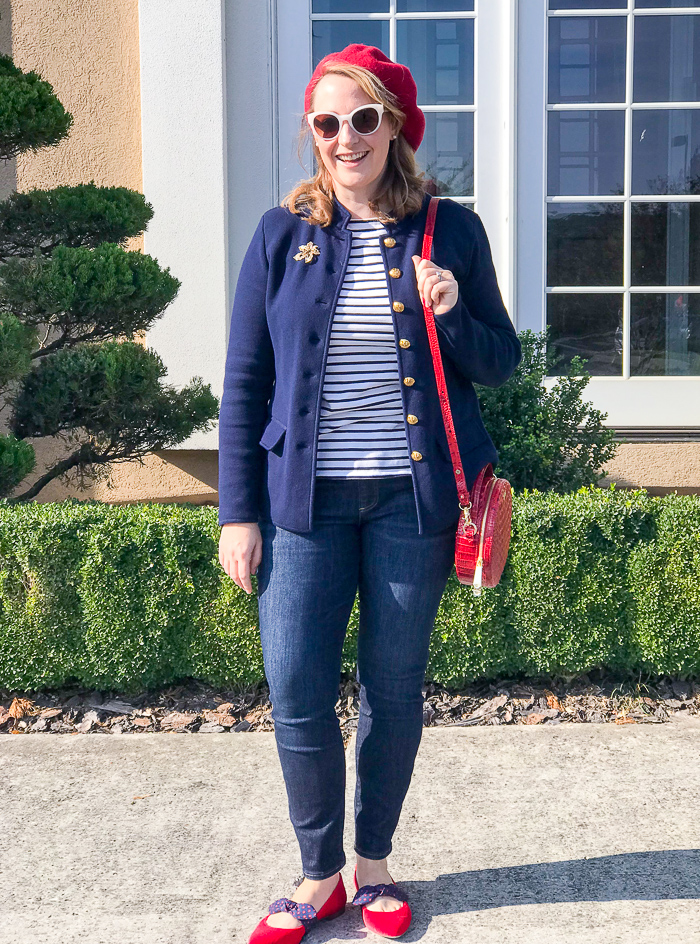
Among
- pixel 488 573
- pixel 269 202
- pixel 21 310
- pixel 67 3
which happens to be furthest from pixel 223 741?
pixel 67 3

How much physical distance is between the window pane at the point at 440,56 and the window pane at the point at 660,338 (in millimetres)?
1532

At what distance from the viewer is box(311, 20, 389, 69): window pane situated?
17.4 ft

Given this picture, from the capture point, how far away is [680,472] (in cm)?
530

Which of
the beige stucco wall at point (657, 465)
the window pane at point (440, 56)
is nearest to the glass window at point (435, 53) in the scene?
the window pane at point (440, 56)

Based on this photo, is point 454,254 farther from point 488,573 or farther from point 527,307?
point 527,307

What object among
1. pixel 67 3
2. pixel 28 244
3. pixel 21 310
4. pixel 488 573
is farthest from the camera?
pixel 67 3

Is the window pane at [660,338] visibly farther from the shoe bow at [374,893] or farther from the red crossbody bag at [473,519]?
the shoe bow at [374,893]

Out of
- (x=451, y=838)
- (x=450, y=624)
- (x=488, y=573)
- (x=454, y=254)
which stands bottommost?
(x=451, y=838)

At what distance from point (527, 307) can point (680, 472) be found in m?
1.25

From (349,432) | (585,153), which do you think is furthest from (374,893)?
(585,153)

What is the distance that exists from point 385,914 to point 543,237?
159 inches

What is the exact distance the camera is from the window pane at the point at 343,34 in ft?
17.4

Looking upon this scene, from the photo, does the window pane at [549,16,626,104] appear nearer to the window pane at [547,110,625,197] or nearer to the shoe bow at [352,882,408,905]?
the window pane at [547,110,625,197]

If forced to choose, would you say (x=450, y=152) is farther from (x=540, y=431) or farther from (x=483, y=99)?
(x=540, y=431)
